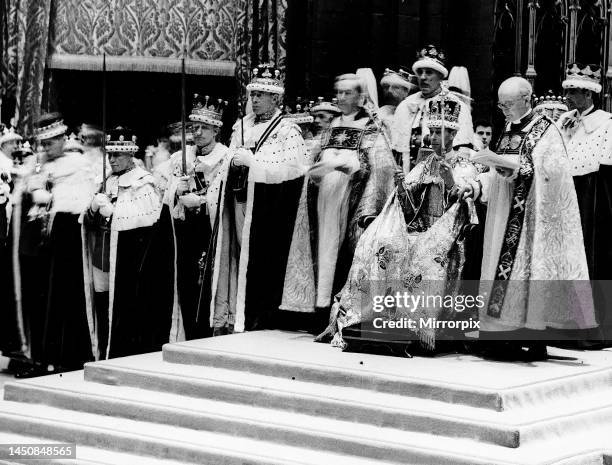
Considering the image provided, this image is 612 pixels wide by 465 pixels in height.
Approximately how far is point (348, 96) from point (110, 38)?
507cm

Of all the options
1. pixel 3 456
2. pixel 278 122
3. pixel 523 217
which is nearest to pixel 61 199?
pixel 278 122

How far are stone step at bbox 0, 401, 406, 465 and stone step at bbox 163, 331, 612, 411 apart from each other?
613mm

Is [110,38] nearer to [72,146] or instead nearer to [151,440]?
[72,146]

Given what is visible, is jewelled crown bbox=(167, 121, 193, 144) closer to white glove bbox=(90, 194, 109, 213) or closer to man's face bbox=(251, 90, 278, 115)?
white glove bbox=(90, 194, 109, 213)

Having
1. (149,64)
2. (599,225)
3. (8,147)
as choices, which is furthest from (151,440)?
(149,64)

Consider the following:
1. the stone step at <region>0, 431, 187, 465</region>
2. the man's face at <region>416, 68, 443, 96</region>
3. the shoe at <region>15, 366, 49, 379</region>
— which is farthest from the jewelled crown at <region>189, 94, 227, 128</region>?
the stone step at <region>0, 431, 187, 465</region>

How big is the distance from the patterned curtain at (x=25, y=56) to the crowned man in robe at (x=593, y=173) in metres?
Result: 6.18

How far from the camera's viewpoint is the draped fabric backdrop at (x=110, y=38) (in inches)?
516

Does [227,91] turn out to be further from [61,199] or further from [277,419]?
[277,419]

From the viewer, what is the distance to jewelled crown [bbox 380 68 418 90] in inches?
390

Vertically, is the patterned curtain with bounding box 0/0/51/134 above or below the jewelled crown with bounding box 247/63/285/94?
above

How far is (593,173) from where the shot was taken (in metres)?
8.73

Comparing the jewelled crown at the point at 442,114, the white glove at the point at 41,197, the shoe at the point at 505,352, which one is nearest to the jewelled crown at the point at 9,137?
the white glove at the point at 41,197

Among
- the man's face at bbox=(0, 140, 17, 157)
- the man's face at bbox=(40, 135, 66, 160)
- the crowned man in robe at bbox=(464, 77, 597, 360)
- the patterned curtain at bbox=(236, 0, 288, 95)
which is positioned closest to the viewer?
the crowned man in robe at bbox=(464, 77, 597, 360)
